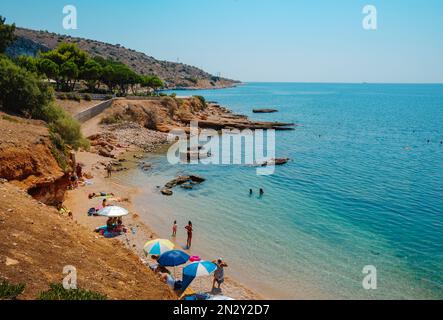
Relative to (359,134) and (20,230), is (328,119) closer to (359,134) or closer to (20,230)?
(359,134)

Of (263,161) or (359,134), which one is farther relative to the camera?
(359,134)

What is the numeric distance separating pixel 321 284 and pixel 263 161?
1065 inches

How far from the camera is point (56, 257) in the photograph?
10.8 meters

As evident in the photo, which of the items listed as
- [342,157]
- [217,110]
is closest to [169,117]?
[217,110]

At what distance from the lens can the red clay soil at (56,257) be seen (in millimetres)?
9391

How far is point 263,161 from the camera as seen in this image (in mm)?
43812

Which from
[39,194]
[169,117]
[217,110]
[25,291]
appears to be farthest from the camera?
[217,110]

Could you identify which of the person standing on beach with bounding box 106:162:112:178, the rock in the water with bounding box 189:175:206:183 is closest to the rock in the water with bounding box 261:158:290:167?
the rock in the water with bounding box 189:175:206:183

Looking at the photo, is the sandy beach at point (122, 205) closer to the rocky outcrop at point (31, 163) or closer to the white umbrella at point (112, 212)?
the white umbrella at point (112, 212)

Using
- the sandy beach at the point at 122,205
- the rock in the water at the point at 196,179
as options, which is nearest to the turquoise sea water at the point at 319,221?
the rock in the water at the point at 196,179

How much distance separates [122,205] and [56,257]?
1553cm

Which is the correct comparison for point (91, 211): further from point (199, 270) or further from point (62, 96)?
point (62, 96)

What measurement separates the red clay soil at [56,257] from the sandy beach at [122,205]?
280 cm

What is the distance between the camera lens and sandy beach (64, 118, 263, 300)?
655 inches
